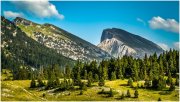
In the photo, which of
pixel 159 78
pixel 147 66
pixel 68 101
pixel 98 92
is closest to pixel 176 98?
pixel 159 78

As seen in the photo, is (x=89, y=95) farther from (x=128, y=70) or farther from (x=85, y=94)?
(x=128, y=70)

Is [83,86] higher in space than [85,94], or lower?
higher

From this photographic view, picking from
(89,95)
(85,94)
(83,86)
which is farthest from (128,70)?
(89,95)

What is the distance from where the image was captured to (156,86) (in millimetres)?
152625

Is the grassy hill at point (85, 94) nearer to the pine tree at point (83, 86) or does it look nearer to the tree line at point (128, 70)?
the pine tree at point (83, 86)

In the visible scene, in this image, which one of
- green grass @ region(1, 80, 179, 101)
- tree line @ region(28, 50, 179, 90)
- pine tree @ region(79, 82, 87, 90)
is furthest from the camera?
tree line @ region(28, 50, 179, 90)

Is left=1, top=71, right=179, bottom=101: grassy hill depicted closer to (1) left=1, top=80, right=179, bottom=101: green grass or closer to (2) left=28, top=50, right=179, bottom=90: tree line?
(1) left=1, top=80, right=179, bottom=101: green grass

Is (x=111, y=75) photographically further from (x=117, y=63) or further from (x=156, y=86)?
(x=156, y=86)

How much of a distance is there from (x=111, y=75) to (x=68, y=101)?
48.6 meters

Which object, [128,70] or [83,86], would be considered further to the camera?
[128,70]

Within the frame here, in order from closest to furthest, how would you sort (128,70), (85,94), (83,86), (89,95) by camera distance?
(89,95), (85,94), (83,86), (128,70)

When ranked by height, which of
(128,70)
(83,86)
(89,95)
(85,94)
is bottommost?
(89,95)

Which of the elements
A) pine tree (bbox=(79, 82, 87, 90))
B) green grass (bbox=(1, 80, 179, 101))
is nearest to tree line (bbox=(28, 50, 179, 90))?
pine tree (bbox=(79, 82, 87, 90))

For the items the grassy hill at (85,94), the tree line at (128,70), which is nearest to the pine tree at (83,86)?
the grassy hill at (85,94)
